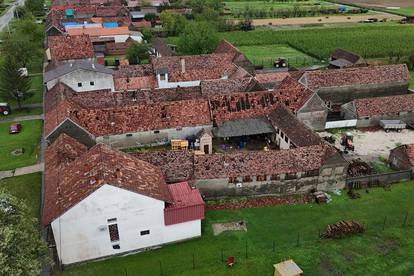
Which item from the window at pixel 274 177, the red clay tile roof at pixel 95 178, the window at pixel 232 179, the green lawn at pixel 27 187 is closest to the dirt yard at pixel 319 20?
the window at pixel 274 177

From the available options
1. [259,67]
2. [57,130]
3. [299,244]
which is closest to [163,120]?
[57,130]

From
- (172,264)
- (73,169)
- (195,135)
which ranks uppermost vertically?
(73,169)

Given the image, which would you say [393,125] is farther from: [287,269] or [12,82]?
[12,82]

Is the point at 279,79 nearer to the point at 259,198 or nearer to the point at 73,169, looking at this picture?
the point at 259,198

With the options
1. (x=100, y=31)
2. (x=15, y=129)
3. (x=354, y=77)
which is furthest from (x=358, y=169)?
(x=100, y=31)

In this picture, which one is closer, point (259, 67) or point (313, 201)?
point (313, 201)

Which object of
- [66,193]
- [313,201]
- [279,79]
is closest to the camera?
[66,193]
